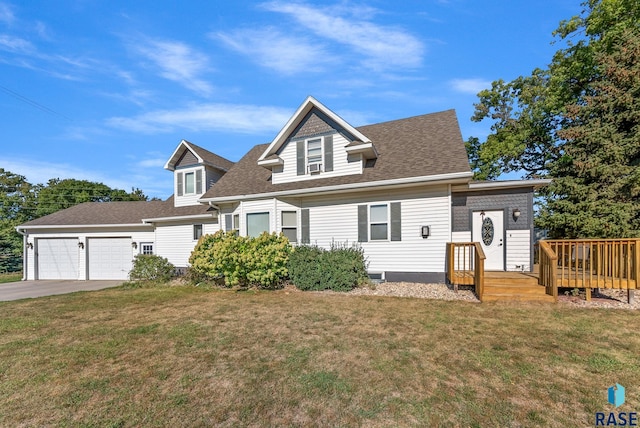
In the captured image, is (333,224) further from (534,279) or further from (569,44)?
(569,44)

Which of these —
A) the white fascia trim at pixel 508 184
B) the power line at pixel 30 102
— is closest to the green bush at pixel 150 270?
the power line at pixel 30 102

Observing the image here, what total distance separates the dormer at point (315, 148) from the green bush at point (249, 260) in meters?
3.18

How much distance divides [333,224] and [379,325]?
5576mm

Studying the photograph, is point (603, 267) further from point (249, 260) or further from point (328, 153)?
point (249, 260)

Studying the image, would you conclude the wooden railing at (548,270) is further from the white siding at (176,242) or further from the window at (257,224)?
the white siding at (176,242)

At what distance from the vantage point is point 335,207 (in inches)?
421

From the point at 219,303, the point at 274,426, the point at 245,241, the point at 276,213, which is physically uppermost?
the point at 276,213

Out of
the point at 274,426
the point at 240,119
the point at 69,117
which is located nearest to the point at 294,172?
the point at 240,119

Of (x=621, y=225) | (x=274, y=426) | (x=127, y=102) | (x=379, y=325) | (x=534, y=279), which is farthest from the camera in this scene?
(x=127, y=102)

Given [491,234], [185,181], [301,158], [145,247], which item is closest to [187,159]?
[185,181]

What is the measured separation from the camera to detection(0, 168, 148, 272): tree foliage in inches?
802

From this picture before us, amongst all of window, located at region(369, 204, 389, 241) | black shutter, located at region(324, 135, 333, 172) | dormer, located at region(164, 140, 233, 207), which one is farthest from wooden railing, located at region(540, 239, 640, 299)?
dormer, located at region(164, 140, 233, 207)

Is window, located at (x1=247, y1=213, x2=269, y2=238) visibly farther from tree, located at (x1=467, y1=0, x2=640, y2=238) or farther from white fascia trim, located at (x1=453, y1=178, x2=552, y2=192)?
tree, located at (x1=467, y1=0, x2=640, y2=238)

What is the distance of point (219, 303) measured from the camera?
7801 millimetres
